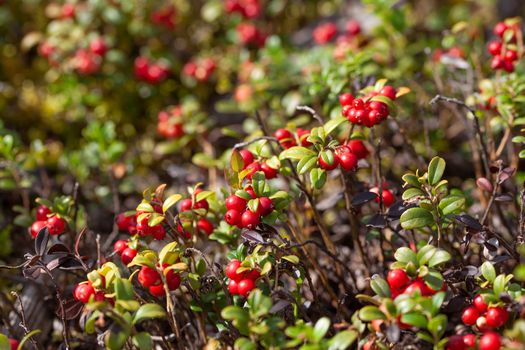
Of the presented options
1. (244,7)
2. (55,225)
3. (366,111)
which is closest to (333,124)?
(366,111)

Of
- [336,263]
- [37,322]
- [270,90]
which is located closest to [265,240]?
[336,263]

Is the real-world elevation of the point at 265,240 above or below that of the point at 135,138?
above

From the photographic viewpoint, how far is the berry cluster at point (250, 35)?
438cm

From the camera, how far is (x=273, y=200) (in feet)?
7.54

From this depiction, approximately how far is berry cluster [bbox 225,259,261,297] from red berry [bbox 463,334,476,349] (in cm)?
74

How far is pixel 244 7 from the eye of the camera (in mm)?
4566

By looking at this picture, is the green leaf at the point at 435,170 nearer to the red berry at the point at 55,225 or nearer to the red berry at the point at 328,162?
the red berry at the point at 328,162

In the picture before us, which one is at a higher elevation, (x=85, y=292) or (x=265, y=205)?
(x=265, y=205)

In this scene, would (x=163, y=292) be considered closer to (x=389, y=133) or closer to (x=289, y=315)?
(x=289, y=315)

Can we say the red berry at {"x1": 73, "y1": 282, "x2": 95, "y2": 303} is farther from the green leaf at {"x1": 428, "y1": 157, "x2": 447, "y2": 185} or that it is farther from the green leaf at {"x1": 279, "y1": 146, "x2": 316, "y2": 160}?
the green leaf at {"x1": 428, "y1": 157, "x2": 447, "y2": 185}

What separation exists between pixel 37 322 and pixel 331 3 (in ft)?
12.2

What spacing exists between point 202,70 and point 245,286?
99.3 inches

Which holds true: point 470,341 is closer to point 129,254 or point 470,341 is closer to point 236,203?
point 236,203

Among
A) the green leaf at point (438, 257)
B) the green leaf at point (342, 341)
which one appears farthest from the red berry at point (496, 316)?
the green leaf at point (342, 341)
